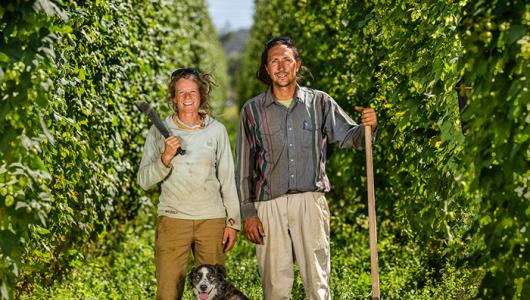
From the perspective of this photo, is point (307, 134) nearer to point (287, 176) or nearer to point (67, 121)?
point (287, 176)

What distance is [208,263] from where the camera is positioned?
505 cm

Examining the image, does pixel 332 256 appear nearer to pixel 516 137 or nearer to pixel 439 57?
pixel 439 57

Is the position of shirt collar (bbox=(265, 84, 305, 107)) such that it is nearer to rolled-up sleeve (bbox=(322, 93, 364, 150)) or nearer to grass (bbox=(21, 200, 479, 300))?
rolled-up sleeve (bbox=(322, 93, 364, 150))

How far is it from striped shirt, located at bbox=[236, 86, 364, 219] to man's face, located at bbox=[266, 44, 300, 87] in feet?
0.41

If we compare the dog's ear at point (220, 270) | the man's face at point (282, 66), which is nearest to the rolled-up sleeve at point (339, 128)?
the man's face at point (282, 66)

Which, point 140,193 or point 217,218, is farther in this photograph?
point 140,193

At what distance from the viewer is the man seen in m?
4.99

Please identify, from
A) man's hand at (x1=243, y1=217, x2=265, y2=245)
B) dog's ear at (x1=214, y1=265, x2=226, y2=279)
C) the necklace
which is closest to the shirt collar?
the necklace

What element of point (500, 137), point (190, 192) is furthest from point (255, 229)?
point (500, 137)

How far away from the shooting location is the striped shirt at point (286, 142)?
5.00m

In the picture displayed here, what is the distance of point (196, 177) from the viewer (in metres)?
5.00

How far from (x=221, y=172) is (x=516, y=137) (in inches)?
81.3

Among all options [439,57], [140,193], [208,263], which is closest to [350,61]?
[140,193]

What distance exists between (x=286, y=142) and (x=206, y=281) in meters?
1.06
